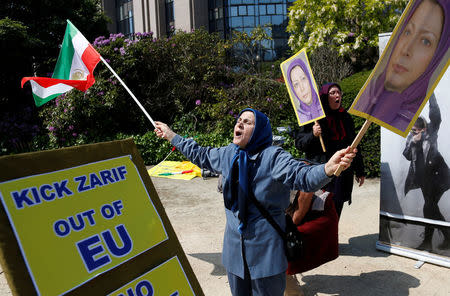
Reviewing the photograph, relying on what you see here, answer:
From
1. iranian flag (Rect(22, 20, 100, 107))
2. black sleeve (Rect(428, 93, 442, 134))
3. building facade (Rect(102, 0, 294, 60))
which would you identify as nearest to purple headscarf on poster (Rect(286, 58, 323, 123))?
black sleeve (Rect(428, 93, 442, 134))

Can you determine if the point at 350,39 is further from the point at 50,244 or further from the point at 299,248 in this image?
the point at 50,244

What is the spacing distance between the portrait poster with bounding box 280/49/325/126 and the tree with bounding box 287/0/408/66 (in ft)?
31.3

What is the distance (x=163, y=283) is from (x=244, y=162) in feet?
3.20

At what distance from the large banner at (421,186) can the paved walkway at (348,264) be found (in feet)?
0.72

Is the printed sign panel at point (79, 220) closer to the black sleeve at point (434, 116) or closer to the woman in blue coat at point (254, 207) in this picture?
the woman in blue coat at point (254, 207)

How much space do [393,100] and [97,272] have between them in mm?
1700

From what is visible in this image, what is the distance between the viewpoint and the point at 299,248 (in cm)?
239

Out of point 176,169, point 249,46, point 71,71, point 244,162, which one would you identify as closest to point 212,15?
point 249,46

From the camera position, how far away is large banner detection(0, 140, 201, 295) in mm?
1242

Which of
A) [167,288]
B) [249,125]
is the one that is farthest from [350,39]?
[167,288]

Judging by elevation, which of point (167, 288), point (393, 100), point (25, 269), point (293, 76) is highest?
point (293, 76)

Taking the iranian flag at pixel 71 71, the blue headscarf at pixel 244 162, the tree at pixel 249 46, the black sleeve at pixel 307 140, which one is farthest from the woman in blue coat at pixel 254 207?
the tree at pixel 249 46

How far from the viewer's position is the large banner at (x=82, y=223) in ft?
4.08

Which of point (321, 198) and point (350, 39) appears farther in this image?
point (350, 39)
